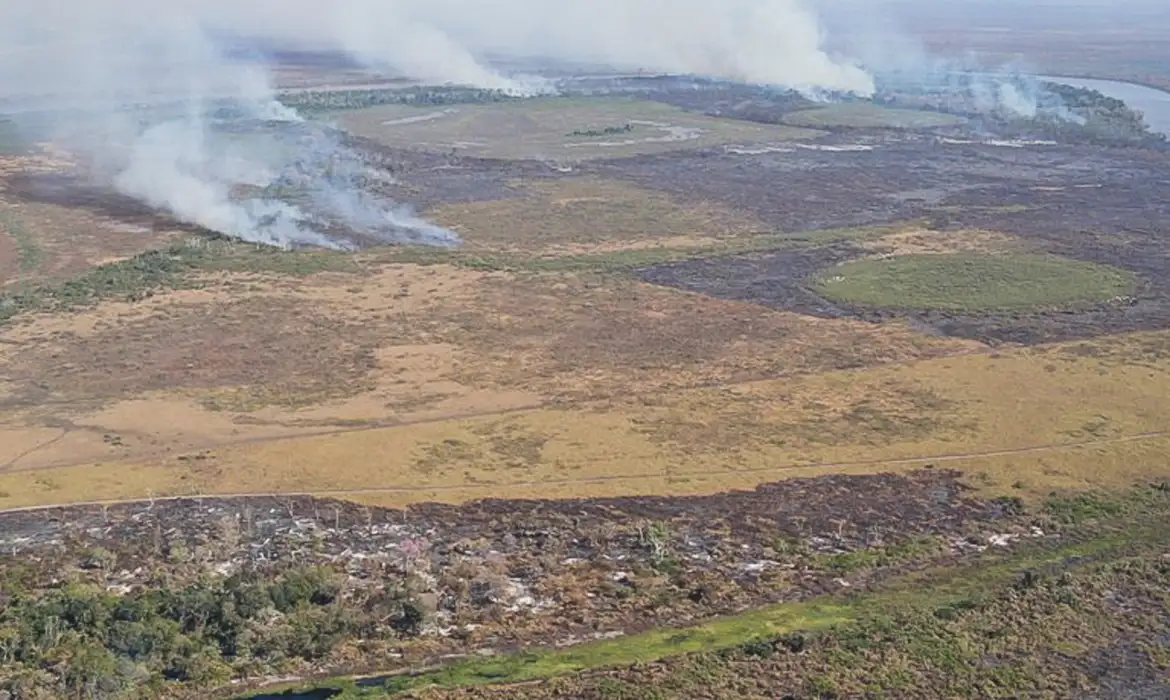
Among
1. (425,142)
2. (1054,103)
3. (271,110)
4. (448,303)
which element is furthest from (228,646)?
(1054,103)

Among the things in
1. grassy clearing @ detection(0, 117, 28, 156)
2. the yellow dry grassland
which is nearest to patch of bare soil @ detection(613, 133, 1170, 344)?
the yellow dry grassland

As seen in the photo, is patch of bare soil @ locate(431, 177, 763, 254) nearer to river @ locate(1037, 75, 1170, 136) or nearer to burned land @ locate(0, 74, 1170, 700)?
burned land @ locate(0, 74, 1170, 700)

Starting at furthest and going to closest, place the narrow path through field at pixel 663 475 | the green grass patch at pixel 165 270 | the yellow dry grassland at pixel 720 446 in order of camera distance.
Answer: the green grass patch at pixel 165 270 → the yellow dry grassland at pixel 720 446 → the narrow path through field at pixel 663 475

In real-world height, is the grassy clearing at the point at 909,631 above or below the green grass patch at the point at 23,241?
below

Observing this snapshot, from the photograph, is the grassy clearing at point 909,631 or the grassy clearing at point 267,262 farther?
the grassy clearing at point 267,262

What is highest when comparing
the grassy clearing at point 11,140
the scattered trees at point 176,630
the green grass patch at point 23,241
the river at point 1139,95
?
the river at point 1139,95

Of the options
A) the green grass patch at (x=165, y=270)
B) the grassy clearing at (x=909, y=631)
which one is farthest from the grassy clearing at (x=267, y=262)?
the grassy clearing at (x=909, y=631)

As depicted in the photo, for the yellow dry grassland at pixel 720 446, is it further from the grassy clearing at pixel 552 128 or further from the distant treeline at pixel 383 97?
the distant treeline at pixel 383 97
